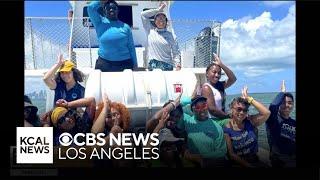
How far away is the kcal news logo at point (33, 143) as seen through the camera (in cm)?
509

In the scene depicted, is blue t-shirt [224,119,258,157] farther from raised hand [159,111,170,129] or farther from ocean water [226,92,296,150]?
raised hand [159,111,170,129]

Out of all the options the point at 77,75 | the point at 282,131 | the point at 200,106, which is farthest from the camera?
the point at 282,131

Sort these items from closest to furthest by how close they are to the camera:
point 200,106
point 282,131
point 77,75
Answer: point 77,75 < point 200,106 < point 282,131

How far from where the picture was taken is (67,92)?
5059 mm

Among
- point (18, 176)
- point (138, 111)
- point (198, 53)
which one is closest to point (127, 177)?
point (138, 111)

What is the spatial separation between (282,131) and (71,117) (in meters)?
2.03

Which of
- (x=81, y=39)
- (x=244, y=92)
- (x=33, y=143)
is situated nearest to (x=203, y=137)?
(x=244, y=92)

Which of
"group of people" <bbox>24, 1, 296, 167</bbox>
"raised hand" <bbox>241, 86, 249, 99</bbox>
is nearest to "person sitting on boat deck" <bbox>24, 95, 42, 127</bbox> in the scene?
"group of people" <bbox>24, 1, 296, 167</bbox>

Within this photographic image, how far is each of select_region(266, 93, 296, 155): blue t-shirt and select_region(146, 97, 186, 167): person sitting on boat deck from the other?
860 mm

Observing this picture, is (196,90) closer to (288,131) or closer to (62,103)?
(288,131)

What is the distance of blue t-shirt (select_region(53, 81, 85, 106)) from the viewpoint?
5.05 meters

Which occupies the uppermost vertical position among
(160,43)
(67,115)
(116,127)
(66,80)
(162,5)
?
(162,5)

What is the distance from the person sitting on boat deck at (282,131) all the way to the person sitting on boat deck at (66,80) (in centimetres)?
184

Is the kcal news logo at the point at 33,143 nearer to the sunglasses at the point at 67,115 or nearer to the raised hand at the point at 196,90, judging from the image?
the sunglasses at the point at 67,115
